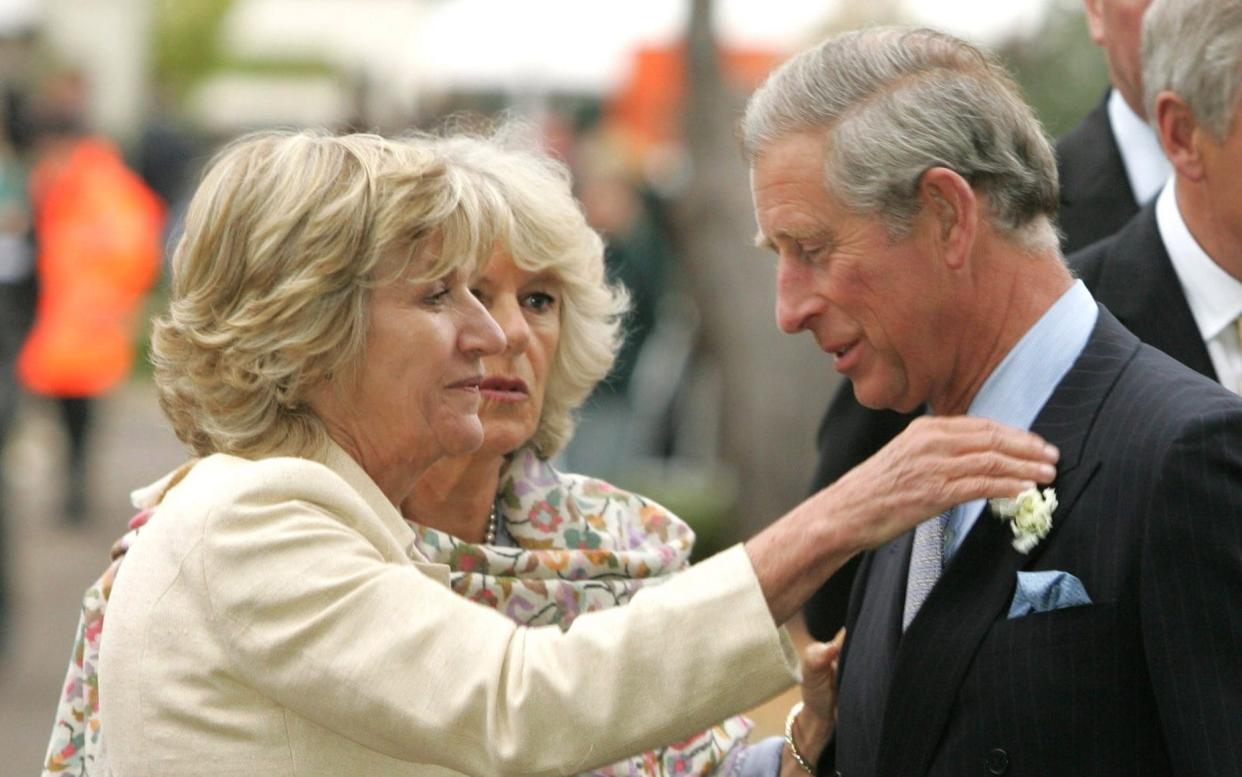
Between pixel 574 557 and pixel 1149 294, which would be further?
pixel 574 557

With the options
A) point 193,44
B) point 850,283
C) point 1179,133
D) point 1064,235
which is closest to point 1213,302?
point 1179,133

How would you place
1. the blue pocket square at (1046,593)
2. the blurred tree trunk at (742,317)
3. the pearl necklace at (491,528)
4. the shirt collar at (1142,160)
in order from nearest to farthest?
1. the blue pocket square at (1046,593)
2. the pearl necklace at (491,528)
3. the shirt collar at (1142,160)
4. the blurred tree trunk at (742,317)

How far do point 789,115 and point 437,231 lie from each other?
56 centimetres

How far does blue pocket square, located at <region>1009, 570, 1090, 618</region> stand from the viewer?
264 cm

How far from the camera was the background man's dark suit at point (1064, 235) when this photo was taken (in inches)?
152

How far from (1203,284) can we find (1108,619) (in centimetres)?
104

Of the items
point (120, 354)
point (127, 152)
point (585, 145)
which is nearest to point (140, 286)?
point (120, 354)

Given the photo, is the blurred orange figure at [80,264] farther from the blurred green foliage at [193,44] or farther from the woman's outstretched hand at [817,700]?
the blurred green foliage at [193,44]

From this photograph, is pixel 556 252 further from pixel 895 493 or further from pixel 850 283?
pixel 895 493

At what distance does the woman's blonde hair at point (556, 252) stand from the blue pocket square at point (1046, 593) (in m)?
1.38

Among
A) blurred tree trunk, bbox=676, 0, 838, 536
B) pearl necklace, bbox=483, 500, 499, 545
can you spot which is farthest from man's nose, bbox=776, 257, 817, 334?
blurred tree trunk, bbox=676, 0, 838, 536

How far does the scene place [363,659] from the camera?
2580 millimetres

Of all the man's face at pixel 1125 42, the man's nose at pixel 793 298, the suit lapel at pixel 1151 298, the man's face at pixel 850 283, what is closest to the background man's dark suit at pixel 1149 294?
the suit lapel at pixel 1151 298

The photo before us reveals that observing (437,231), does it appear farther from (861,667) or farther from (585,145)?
(585,145)
